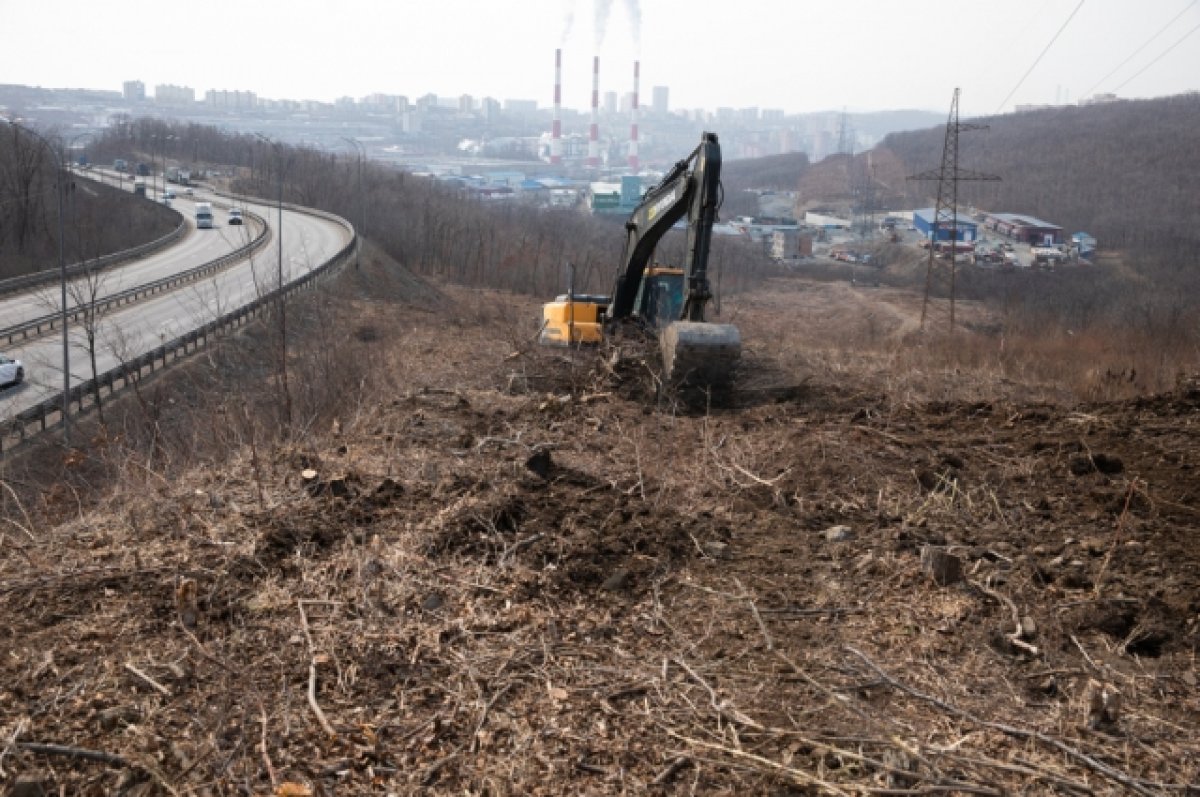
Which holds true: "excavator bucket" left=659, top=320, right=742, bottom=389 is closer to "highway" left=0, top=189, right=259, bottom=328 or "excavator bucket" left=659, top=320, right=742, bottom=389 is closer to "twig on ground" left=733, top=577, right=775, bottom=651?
"twig on ground" left=733, top=577, right=775, bottom=651

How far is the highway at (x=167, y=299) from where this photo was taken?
26.9 m

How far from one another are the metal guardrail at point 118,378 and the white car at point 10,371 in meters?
1.79

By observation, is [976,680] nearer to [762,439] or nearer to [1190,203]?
[762,439]

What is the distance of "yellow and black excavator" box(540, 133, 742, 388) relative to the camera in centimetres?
1453

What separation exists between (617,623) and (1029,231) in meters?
84.3

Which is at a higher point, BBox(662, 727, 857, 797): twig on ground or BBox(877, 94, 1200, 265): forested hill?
BBox(877, 94, 1200, 265): forested hill

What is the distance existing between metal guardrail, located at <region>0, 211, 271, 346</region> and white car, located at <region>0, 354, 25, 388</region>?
2018mm

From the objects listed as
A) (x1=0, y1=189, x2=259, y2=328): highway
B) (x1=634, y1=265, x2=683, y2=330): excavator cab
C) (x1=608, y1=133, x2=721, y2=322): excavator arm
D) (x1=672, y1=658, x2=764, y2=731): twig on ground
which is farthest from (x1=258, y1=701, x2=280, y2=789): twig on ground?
(x1=0, y1=189, x2=259, y2=328): highway

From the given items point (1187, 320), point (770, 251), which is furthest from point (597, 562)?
point (770, 251)

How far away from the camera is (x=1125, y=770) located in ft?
17.2

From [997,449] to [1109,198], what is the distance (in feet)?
292

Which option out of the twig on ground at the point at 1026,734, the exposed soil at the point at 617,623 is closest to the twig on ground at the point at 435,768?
the exposed soil at the point at 617,623

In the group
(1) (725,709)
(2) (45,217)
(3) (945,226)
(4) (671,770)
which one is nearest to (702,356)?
(1) (725,709)

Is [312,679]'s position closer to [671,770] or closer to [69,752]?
[69,752]
